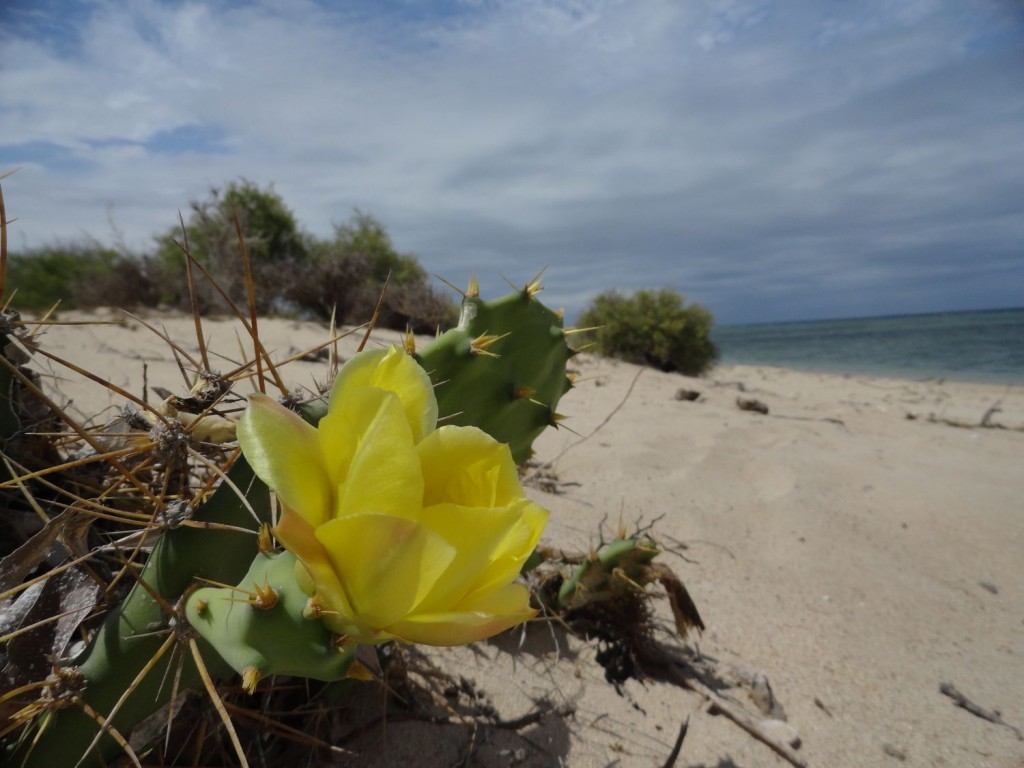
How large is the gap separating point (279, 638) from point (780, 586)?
205 centimetres

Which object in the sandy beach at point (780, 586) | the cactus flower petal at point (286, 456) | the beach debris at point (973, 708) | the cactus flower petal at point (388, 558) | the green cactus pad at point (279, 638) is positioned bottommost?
the beach debris at point (973, 708)

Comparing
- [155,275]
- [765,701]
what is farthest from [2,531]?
[155,275]

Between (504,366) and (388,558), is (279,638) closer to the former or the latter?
(388,558)

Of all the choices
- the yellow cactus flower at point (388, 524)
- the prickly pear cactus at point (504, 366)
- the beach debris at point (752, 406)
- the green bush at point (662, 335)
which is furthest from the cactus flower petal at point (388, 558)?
the green bush at point (662, 335)

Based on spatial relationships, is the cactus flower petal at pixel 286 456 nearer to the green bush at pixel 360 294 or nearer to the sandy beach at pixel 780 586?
the sandy beach at pixel 780 586

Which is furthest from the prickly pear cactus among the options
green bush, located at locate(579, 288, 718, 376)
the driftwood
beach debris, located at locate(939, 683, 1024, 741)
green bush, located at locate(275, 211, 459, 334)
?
green bush, located at locate(579, 288, 718, 376)

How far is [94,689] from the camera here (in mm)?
657

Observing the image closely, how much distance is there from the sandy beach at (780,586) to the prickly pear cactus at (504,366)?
227mm

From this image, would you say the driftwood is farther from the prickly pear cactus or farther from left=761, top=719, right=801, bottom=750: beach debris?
the prickly pear cactus

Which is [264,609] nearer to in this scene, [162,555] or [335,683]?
[162,555]

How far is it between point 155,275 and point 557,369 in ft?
40.0

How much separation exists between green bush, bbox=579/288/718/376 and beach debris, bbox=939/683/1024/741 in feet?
32.1

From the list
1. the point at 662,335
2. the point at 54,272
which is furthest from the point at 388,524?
the point at 54,272

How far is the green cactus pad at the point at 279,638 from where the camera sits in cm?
51
